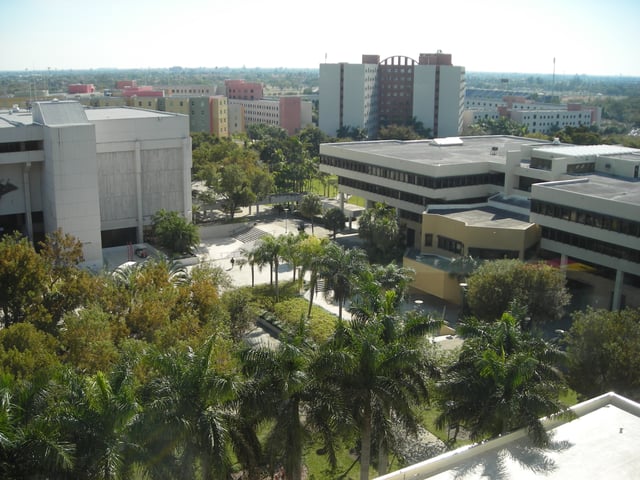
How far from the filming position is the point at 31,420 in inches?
617

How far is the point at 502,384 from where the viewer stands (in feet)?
59.4

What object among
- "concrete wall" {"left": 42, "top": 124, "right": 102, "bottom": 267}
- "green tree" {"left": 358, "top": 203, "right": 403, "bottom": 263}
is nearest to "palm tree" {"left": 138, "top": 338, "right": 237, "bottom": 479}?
"green tree" {"left": 358, "top": 203, "right": 403, "bottom": 263}

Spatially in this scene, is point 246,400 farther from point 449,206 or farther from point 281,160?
point 281,160

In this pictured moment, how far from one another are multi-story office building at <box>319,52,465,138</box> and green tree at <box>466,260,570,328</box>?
301ft

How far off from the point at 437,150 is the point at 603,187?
19.4 meters

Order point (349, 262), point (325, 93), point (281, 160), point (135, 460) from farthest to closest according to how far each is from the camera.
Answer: point (325, 93) → point (281, 160) → point (349, 262) → point (135, 460)

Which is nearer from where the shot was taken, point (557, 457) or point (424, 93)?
point (557, 457)

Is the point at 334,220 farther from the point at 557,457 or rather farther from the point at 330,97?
the point at 330,97

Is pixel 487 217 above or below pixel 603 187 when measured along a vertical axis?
below

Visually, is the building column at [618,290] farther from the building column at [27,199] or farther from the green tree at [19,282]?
the building column at [27,199]

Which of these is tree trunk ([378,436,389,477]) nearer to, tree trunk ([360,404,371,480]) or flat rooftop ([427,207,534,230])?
tree trunk ([360,404,371,480])

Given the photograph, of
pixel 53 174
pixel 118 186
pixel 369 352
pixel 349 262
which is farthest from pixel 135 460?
pixel 118 186

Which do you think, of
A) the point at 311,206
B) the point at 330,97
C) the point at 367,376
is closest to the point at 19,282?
the point at 367,376

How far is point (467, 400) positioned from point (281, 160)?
218 feet
